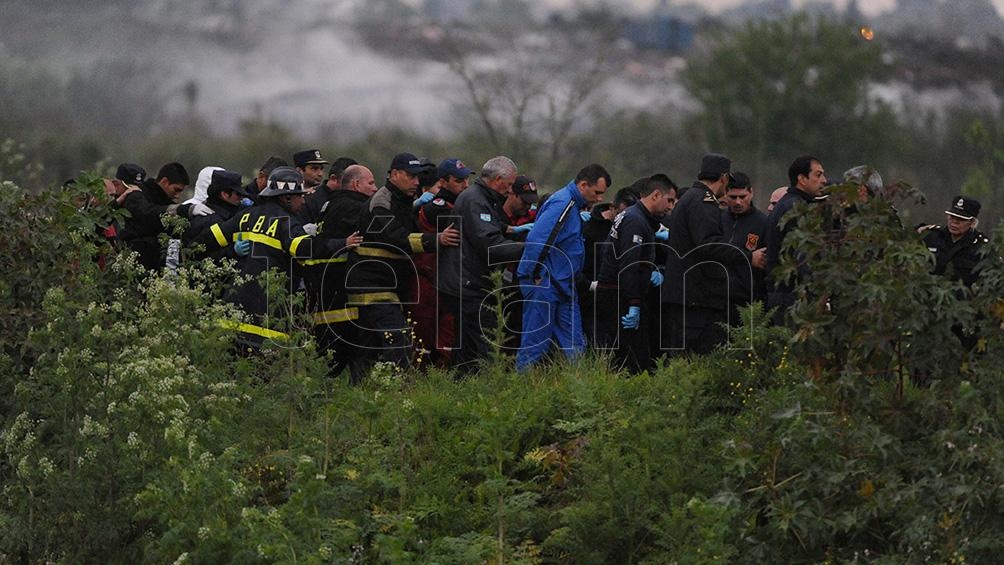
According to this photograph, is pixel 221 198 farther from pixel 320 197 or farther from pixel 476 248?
pixel 476 248

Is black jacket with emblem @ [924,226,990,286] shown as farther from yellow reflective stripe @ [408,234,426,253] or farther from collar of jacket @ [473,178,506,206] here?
yellow reflective stripe @ [408,234,426,253]

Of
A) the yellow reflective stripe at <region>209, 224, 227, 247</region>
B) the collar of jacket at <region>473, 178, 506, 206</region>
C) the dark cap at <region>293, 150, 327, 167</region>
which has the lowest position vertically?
the yellow reflective stripe at <region>209, 224, 227, 247</region>

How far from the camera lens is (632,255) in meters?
13.1

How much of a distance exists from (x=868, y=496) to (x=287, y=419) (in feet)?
12.4

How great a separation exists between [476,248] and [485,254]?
0.33ft

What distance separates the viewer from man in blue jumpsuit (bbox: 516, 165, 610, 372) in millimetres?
13008

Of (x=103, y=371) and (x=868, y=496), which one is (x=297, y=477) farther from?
(x=868, y=496)

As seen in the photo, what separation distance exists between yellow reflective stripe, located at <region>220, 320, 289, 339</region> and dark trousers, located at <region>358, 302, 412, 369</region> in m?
1.14

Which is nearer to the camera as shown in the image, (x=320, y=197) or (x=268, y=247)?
(x=268, y=247)

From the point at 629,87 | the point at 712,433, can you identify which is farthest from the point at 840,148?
the point at 712,433

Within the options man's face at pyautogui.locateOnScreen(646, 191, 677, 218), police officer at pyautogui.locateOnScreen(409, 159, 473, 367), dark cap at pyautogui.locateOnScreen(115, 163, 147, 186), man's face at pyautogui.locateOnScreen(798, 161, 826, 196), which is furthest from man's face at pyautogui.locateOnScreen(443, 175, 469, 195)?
dark cap at pyautogui.locateOnScreen(115, 163, 147, 186)

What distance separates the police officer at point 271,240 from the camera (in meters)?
12.3

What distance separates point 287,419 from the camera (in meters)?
10.3

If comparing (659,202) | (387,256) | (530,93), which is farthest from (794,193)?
(530,93)
